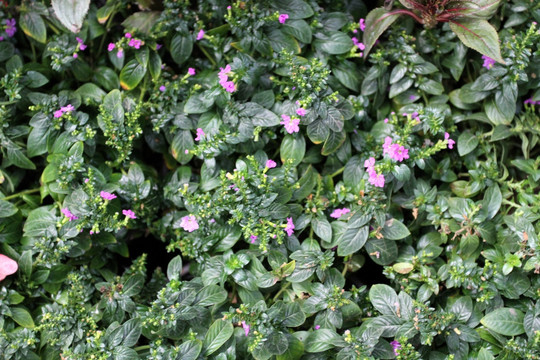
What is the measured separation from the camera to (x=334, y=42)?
193 centimetres

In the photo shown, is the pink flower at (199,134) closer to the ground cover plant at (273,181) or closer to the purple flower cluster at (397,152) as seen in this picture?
the ground cover plant at (273,181)

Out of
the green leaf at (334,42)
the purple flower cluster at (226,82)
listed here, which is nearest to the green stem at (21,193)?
the purple flower cluster at (226,82)

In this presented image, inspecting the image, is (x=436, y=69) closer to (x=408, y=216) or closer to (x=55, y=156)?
(x=408, y=216)

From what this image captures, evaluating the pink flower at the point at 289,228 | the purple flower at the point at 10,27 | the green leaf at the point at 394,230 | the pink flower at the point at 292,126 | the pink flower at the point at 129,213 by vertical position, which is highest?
the purple flower at the point at 10,27

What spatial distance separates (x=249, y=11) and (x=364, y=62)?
1.62ft

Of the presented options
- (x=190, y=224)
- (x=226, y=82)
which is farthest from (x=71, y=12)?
(x=190, y=224)

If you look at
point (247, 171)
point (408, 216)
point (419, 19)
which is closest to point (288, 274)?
point (247, 171)

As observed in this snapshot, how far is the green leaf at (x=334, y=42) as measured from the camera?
6.29 ft

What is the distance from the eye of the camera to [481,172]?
1.84 m

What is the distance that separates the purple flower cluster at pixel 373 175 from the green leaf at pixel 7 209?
3.85ft

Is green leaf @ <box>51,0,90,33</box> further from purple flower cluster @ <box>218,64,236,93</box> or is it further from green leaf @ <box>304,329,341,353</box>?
green leaf @ <box>304,329,341,353</box>

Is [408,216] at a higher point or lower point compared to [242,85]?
lower

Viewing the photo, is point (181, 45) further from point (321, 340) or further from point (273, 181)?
point (321, 340)

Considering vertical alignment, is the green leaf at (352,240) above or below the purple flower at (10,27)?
below
